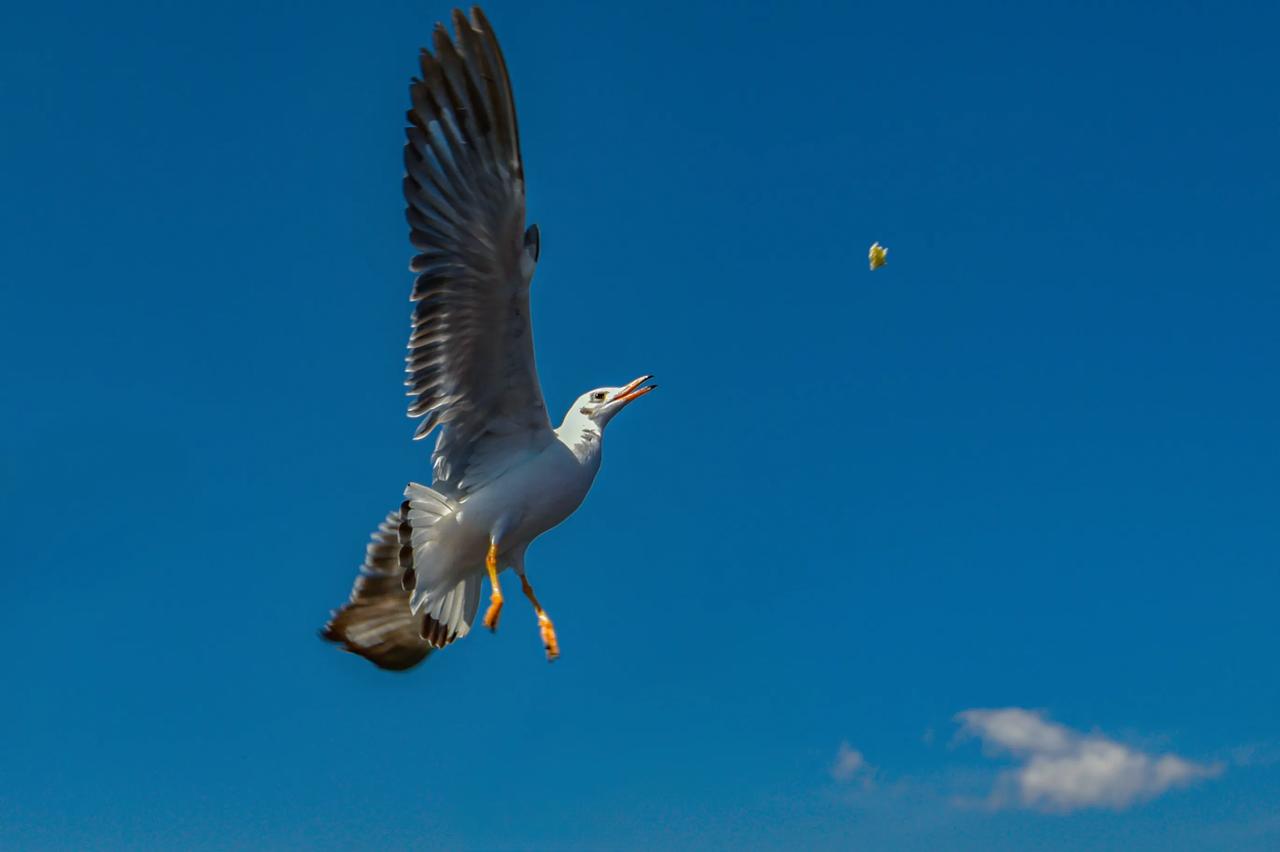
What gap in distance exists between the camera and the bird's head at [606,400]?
1439 centimetres

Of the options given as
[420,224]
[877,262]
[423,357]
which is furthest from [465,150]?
[877,262]

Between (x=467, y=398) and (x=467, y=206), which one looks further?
(x=467, y=398)

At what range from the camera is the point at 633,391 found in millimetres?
14594

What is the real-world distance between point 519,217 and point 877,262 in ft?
10.5

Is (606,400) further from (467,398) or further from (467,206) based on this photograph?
(467,206)

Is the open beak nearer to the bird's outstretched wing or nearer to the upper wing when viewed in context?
the upper wing

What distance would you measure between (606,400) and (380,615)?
3.14m

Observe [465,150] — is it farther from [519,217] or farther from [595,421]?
[595,421]

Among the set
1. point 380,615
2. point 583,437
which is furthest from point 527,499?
point 380,615

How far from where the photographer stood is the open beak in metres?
14.5

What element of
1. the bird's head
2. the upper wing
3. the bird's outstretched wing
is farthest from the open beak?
the bird's outstretched wing

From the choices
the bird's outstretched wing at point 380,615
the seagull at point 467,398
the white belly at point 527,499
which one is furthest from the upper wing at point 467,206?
the bird's outstretched wing at point 380,615

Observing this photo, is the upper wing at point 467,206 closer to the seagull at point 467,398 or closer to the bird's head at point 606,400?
the seagull at point 467,398

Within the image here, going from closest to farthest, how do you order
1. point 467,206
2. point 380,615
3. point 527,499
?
point 467,206
point 527,499
point 380,615
